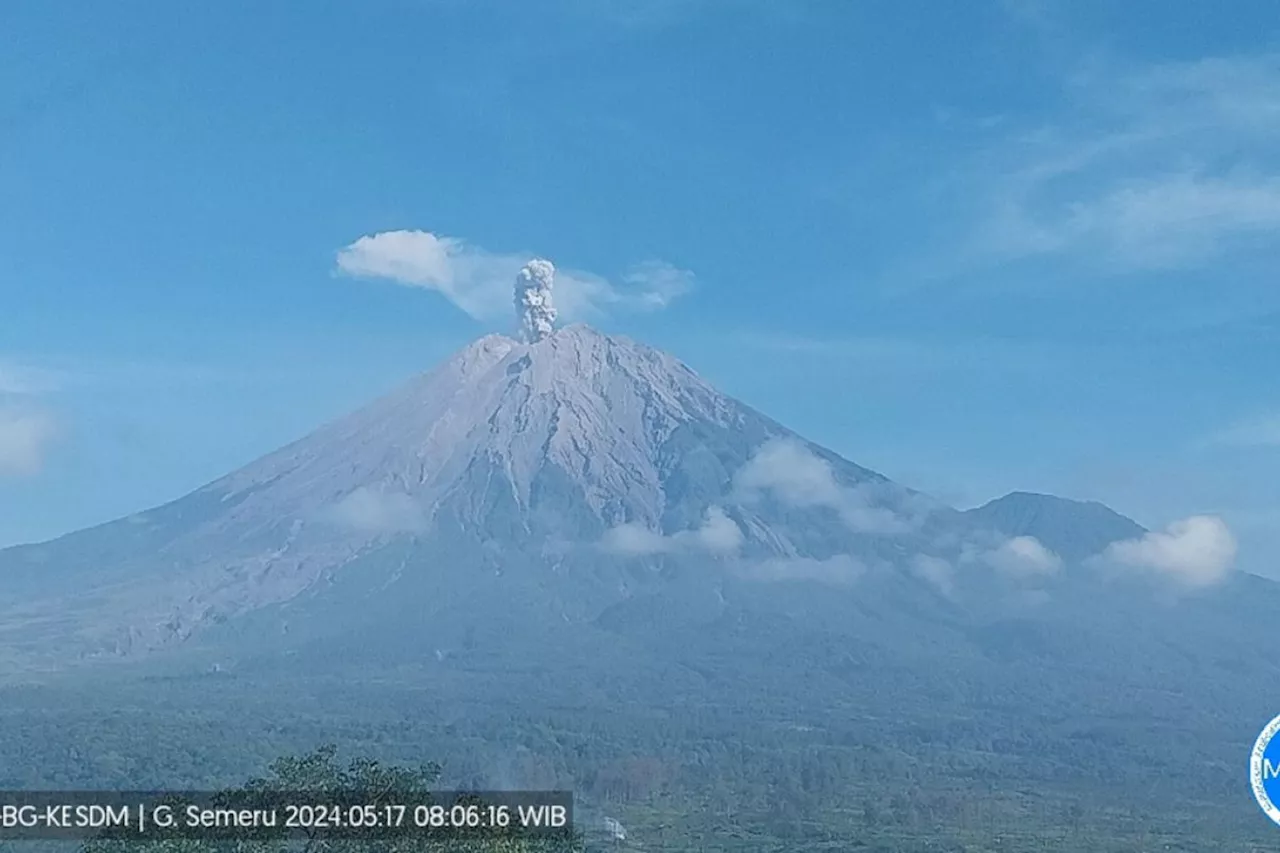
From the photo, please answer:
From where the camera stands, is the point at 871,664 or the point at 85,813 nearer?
the point at 85,813

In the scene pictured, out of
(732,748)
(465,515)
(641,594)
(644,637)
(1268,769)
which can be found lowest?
(1268,769)

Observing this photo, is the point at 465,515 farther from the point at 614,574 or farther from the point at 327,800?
the point at 327,800

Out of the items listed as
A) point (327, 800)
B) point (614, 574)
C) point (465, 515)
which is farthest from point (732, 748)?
point (465, 515)

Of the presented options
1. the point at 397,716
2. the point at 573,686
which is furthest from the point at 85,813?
the point at 573,686

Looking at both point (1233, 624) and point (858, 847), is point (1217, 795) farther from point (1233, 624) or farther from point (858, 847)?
point (1233, 624)

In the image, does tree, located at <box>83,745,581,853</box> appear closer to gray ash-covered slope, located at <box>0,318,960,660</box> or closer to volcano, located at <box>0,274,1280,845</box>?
volcano, located at <box>0,274,1280,845</box>

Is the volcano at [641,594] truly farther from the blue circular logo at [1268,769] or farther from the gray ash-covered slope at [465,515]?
the blue circular logo at [1268,769]
